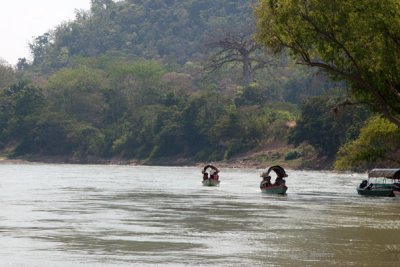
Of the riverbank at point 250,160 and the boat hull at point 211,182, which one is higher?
the riverbank at point 250,160

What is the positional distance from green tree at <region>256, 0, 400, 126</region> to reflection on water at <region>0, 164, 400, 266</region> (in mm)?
6852

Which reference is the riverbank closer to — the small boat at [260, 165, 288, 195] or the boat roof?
the small boat at [260, 165, 288, 195]

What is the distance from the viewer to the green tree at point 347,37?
149 ft

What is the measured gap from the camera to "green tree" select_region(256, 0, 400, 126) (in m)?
45.4

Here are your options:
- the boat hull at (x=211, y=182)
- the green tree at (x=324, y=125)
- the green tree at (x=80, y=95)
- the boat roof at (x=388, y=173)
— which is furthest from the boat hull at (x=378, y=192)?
the green tree at (x=80, y=95)

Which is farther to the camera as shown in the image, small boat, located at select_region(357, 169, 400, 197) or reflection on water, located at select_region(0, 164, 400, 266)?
small boat, located at select_region(357, 169, 400, 197)

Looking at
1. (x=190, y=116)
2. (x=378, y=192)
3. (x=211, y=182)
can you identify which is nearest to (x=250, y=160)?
(x=190, y=116)

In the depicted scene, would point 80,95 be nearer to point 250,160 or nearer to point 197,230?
point 250,160

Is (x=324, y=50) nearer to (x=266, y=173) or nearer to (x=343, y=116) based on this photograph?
(x=266, y=173)

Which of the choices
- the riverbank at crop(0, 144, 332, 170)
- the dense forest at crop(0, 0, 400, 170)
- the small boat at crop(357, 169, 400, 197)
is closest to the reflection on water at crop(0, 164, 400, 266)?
the small boat at crop(357, 169, 400, 197)

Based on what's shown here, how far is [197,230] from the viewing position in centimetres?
3391

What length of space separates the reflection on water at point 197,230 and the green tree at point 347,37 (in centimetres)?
685

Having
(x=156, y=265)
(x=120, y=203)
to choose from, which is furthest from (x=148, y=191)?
(x=156, y=265)

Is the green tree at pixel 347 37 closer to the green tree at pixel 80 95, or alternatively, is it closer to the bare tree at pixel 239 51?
the bare tree at pixel 239 51
